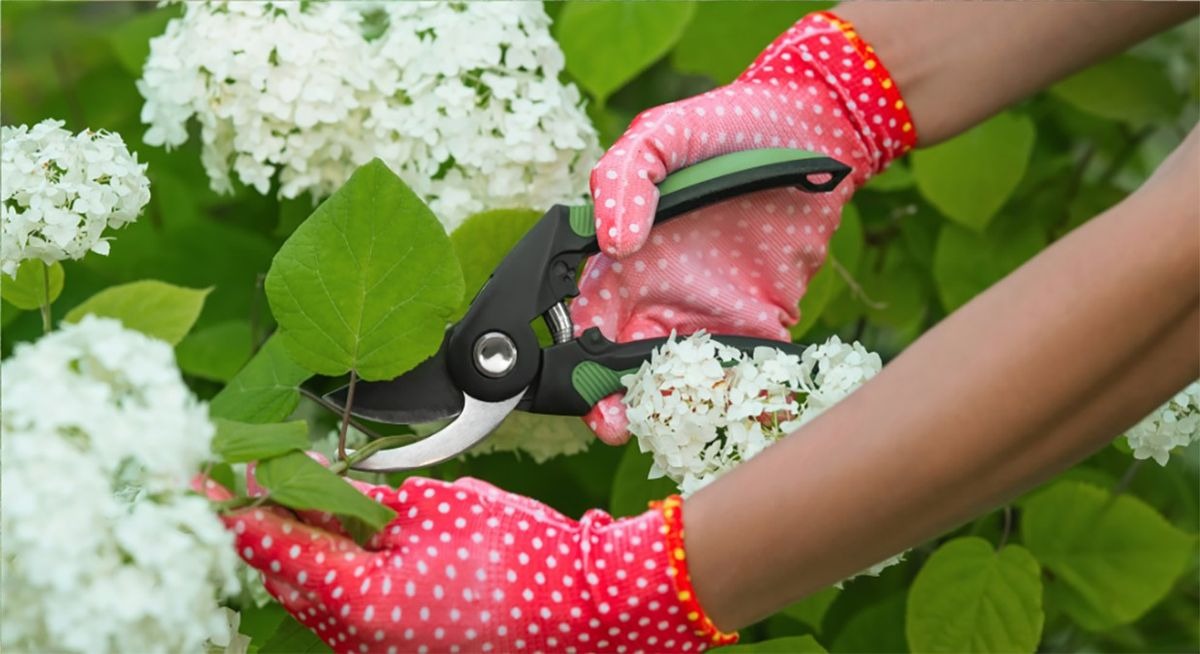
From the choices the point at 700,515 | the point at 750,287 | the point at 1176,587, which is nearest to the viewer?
the point at 700,515

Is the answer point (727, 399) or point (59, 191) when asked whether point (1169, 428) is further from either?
point (59, 191)

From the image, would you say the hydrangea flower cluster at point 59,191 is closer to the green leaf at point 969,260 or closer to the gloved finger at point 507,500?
the gloved finger at point 507,500

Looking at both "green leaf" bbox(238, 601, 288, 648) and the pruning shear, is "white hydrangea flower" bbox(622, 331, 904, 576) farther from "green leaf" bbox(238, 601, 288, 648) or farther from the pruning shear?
"green leaf" bbox(238, 601, 288, 648)

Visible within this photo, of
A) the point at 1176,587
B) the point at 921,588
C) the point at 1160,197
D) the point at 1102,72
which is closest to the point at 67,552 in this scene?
the point at 1160,197

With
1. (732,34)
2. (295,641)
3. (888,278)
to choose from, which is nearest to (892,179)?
(888,278)

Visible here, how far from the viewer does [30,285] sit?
68 cm

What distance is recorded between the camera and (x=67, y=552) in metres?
0.39

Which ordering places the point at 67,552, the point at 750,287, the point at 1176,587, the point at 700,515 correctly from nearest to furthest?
the point at 67,552, the point at 700,515, the point at 750,287, the point at 1176,587

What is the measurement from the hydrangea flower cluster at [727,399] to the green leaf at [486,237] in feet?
0.49

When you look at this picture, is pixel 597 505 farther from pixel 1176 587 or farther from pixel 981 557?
pixel 1176 587

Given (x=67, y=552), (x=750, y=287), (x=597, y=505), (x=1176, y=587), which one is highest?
(x=67, y=552)

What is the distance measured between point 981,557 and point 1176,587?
47cm

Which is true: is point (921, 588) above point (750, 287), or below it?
below

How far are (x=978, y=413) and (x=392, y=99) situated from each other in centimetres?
47
